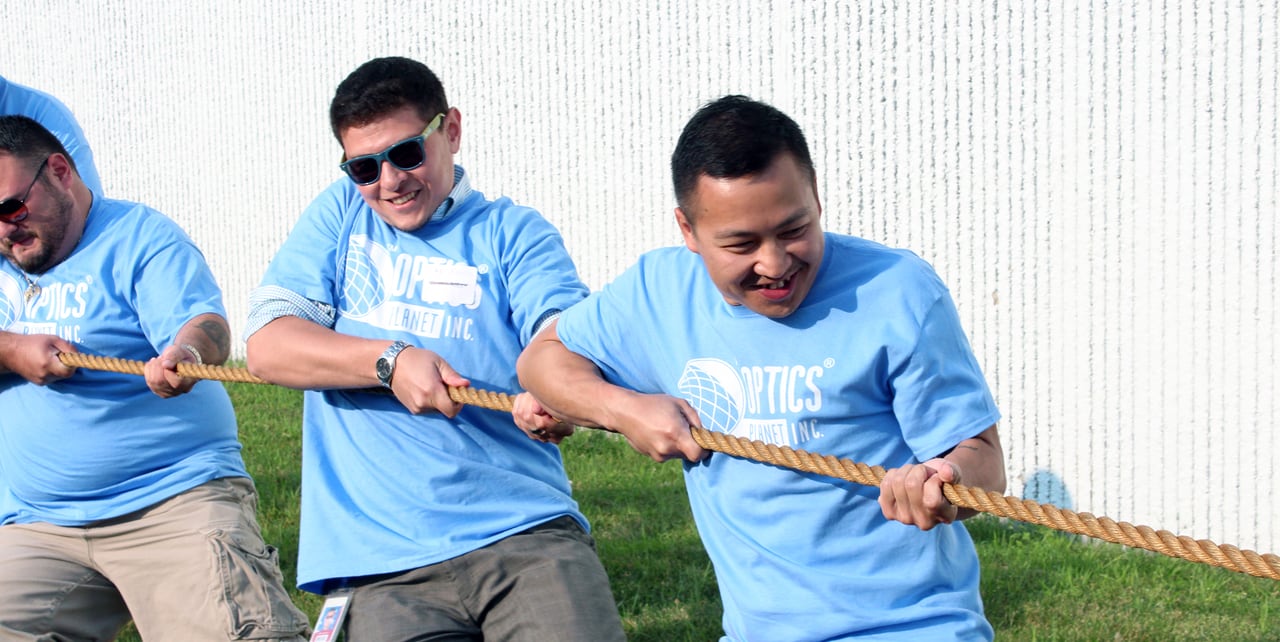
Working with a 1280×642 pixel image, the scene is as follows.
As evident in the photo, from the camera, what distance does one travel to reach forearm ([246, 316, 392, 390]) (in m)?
3.39

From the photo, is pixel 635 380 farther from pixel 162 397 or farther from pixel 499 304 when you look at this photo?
pixel 162 397

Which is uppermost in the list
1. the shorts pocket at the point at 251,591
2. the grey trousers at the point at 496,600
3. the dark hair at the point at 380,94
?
the dark hair at the point at 380,94

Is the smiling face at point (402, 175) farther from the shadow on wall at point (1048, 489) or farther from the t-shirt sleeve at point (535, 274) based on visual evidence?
the shadow on wall at point (1048, 489)

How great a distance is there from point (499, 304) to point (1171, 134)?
9.34 ft

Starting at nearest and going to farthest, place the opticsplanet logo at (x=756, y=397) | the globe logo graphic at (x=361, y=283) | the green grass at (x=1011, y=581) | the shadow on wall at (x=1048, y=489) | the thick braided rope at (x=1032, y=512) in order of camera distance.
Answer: the thick braided rope at (x=1032, y=512) → the opticsplanet logo at (x=756, y=397) → the globe logo graphic at (x=361, y=283) → the green grass at (x=1011, y=581) → the shadow on wall at (x=1048, y=489)

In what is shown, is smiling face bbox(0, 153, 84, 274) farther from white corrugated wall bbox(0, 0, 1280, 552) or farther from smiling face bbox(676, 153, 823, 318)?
white corrugated wall bbox(0, 0, 1280, 552)

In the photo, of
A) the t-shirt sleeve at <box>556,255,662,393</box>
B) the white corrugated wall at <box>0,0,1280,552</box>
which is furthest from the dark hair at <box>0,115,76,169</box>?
the white corrugated wall at <box>0,0,1280,552</box>

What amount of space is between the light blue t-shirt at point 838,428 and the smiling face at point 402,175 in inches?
37.1

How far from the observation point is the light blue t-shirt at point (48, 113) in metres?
5.30

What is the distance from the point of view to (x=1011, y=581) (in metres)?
5.04

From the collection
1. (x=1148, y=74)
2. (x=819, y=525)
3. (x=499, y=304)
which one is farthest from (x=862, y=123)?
(x=819, y=525)

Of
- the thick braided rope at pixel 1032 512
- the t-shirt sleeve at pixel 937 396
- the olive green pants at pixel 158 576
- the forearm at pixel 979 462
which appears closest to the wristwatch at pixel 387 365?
the thick braided rope at pixel 1032 512

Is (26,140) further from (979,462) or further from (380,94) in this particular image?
(979,462)

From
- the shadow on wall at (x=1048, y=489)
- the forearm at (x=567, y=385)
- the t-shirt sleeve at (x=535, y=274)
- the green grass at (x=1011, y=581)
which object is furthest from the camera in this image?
the shadow on wall at (x=1048, y=489)
